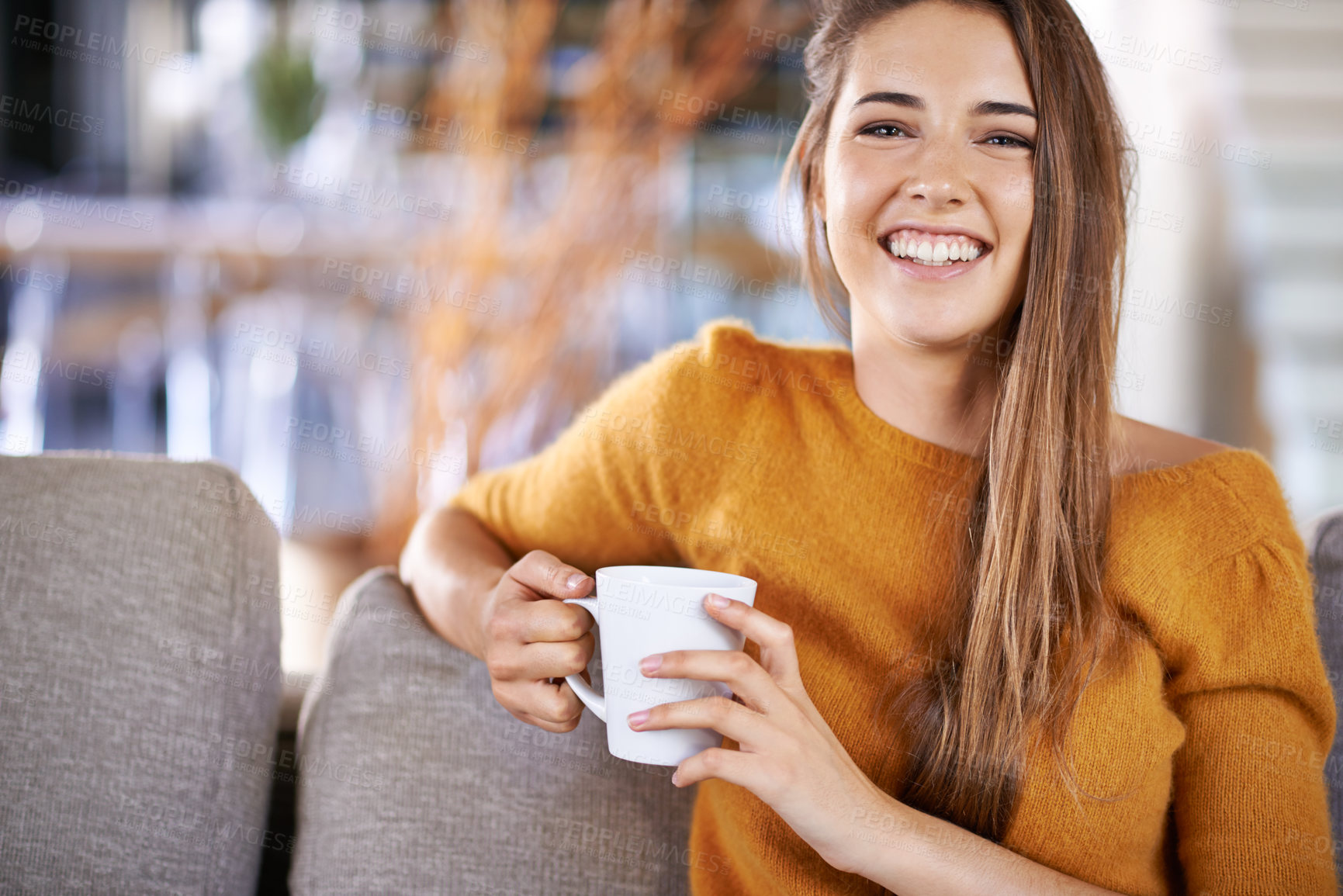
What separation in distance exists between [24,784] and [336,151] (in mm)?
3965

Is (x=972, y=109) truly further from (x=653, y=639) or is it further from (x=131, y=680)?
(x=131, y=680)

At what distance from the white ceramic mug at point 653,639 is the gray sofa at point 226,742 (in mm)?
303

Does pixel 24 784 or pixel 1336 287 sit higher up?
pixel 1336 287

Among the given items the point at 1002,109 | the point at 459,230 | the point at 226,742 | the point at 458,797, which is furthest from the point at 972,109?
the point at 459,230

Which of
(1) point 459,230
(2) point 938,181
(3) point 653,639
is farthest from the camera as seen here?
(1) point 459,230


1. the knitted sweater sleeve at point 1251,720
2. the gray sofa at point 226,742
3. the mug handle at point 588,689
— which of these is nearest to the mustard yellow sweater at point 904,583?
the knitted sweater sleeve at point 1251,720

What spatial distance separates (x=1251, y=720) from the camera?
2.67ft

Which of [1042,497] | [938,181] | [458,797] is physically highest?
[938,181]

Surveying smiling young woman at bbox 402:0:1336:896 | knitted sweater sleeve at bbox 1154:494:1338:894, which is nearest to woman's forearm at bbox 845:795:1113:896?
smiling young woman at bbox 402:0:1336:896

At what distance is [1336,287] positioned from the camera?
262cm

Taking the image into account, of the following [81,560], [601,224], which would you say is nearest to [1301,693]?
[81,560]

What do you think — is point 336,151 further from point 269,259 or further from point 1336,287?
point 1336,287

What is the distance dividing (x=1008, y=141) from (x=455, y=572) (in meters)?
0.62

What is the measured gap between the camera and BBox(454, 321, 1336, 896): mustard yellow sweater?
814 millimetres
